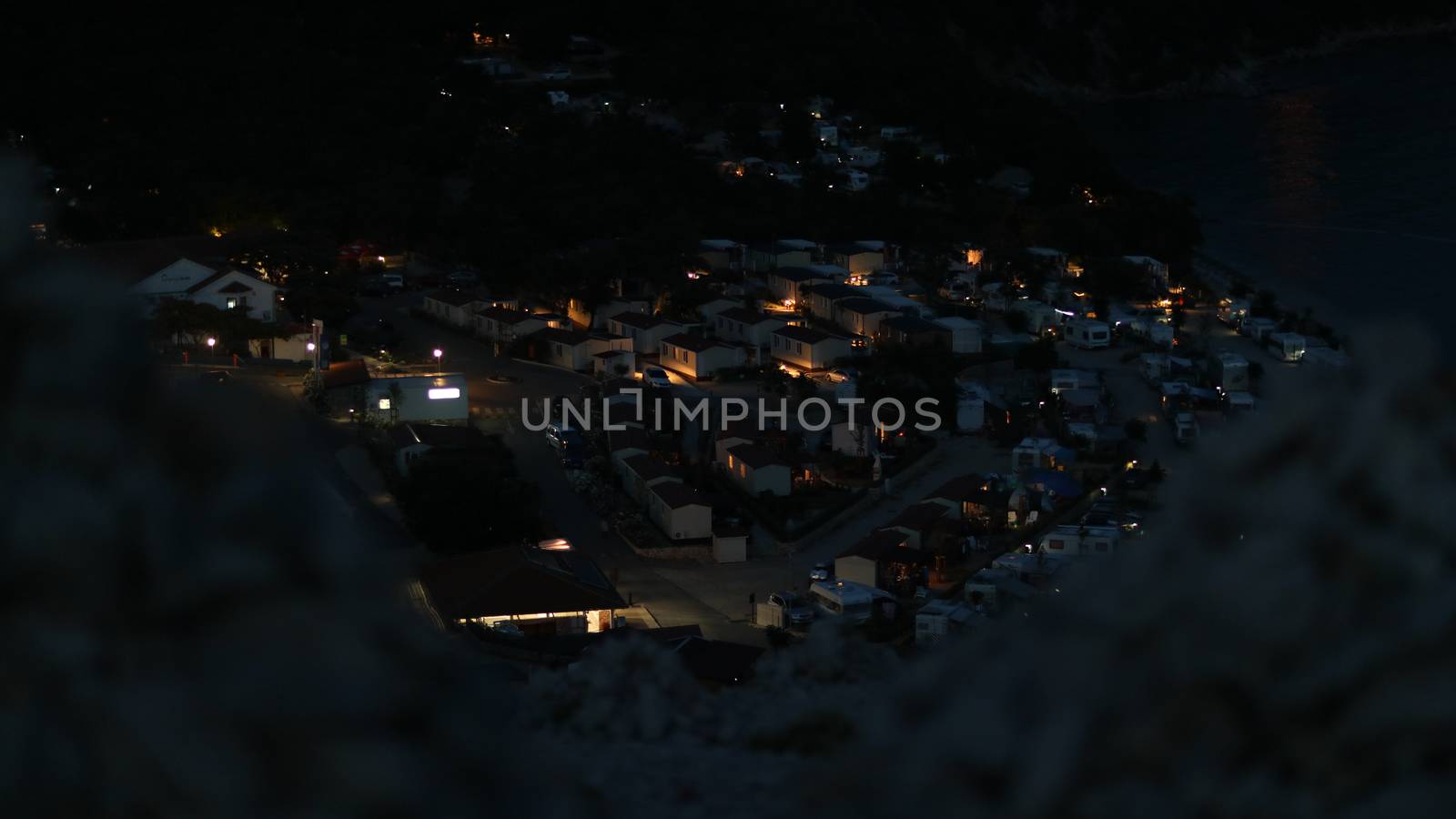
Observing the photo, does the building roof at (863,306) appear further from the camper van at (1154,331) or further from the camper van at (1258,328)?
the camper van at (1258,328)

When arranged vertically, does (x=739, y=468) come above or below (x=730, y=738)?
below

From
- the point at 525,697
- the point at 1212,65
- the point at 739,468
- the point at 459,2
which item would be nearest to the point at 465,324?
the point at 739,468

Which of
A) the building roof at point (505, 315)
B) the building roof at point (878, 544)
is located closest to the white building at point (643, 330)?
the building roof at point (505, 315)

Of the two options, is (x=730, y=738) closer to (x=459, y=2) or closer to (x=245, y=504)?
(x=245, y=504)

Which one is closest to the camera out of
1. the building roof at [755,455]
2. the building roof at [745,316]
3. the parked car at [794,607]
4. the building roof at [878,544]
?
the parked car at [794,607]

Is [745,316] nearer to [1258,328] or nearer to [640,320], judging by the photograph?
[640,320]

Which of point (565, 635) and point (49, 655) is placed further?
point (565, 635)
